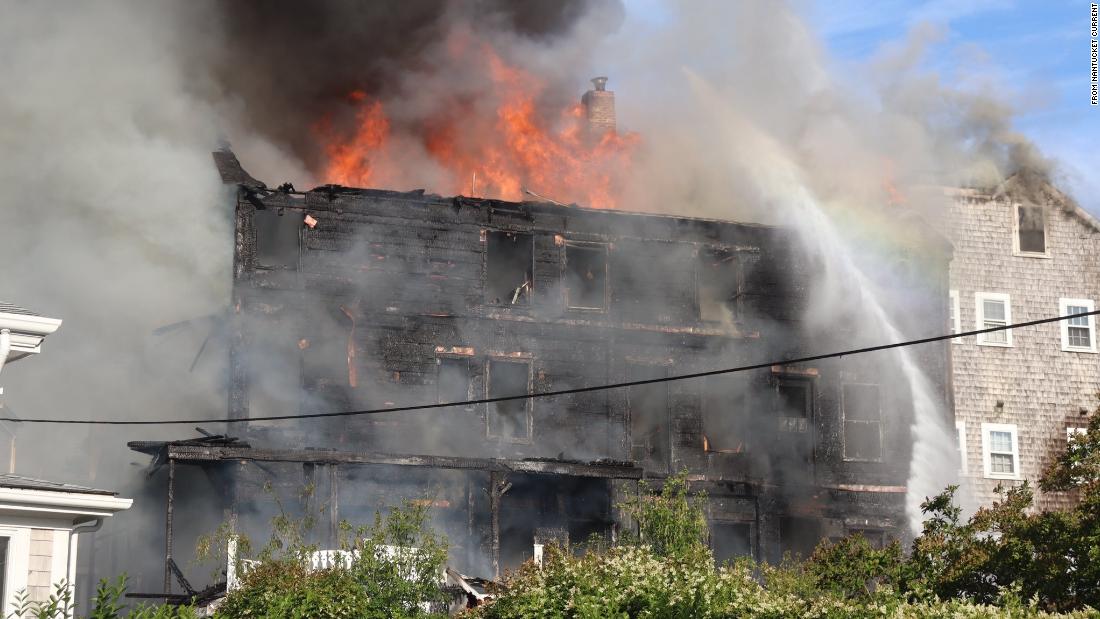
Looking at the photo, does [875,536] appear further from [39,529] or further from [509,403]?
[39,529]

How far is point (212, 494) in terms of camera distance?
31766 mm

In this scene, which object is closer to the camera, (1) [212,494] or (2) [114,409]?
(1) [212,494]

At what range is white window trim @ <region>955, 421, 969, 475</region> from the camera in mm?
39812

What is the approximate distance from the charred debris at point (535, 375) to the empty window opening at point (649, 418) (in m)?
0.05

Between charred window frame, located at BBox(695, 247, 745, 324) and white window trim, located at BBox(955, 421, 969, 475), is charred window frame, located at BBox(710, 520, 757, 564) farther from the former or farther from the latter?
white window trim, located at BBox(955, 421, 969, 475)

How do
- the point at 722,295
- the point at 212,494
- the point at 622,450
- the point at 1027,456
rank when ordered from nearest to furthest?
the point at 212,494 → the point at 622,450 → the point at 722,295 → the point at 1027,456

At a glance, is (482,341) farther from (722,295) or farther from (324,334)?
(722,295)

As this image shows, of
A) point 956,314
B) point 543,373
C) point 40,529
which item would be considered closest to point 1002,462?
point 956,314

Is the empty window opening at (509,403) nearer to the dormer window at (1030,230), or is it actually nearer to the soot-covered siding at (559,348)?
the soot-covered siding at (559,348)

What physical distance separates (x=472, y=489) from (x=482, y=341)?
12.3 feet

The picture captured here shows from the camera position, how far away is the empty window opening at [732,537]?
3456 centimetres

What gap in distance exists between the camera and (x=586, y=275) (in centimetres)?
3534

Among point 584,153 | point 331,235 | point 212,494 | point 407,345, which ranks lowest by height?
point 212,494

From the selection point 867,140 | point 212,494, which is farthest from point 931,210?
point 212,494
